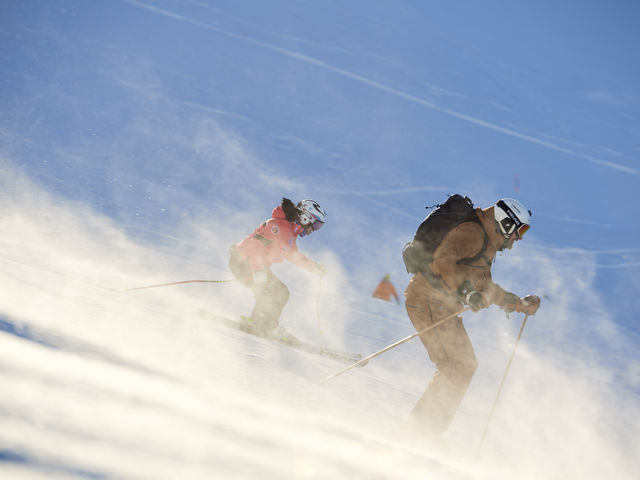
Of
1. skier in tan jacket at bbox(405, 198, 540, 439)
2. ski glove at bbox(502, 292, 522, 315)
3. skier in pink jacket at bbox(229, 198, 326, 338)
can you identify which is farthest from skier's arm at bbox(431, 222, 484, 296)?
skier in pink jacket at bbox(229, 198, 326, 338)

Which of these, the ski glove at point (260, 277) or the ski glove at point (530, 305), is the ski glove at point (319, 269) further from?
the ski glove at point (530, 305)

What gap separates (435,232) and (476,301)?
64 cm

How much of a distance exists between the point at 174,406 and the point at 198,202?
102 feet

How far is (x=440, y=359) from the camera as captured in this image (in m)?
4.89

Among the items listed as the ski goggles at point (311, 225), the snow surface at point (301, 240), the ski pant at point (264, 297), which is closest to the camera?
the snow surface at point (301, 240)

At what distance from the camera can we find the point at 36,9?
55469 mm

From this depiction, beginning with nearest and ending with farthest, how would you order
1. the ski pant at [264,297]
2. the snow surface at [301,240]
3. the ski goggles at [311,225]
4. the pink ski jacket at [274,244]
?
the snow surface at [301,240], the pink ski jacket at [274,244], the ski goggles at [311,225], the ski pant at [264,297]

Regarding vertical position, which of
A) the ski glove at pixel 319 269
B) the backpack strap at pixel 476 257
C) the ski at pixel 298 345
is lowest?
the ski at pixel 298 345

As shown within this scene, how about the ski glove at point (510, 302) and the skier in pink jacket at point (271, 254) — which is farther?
the skier in pink jacket at point (271, 254)

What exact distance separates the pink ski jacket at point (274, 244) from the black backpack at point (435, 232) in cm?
276

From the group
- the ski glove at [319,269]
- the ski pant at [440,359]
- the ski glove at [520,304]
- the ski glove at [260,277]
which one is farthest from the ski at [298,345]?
the ski glove at [520,304]

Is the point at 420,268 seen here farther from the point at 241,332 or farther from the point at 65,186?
the point at 65,186

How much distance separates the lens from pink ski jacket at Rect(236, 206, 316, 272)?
757 centimetres

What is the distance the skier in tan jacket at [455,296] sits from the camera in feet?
15.4
